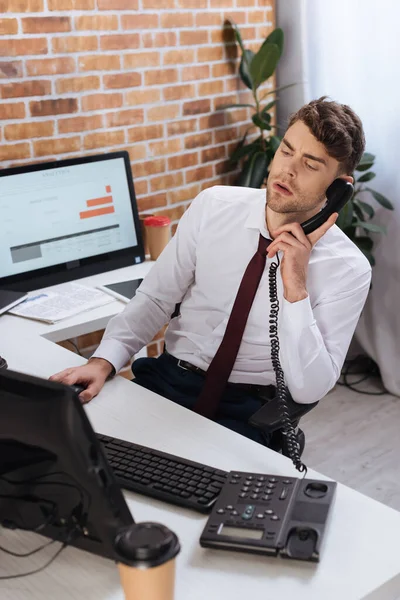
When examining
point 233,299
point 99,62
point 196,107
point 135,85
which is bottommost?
point 233,299

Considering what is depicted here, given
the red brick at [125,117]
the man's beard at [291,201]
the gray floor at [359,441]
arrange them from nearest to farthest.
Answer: the man's beard at [291,201], the gray floor at [359,441], the red brick at [125,117]

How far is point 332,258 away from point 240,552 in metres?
0.99

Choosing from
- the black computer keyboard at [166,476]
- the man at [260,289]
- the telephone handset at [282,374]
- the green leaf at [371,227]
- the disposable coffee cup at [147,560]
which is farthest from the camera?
the green leaf at [371,227]

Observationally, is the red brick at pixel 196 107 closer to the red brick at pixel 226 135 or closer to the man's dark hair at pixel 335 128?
the red brick at pixel 226 135

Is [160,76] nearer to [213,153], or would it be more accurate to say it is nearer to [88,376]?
[213,153]

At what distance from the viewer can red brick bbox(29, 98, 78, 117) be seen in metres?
2.84

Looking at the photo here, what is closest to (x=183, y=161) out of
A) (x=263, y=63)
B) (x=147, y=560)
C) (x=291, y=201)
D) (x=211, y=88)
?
(x=211, y=88)

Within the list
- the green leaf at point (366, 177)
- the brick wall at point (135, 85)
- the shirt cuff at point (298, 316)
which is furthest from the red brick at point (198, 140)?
the shirt cuff at point (298, 316)

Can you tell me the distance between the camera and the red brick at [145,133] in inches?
125

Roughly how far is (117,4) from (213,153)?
2.66 feet

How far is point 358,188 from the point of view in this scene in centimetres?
361

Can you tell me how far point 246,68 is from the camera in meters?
3.46

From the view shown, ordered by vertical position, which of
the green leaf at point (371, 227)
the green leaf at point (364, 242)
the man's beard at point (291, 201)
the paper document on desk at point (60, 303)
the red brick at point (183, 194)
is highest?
the man's beard at point (291, 201)

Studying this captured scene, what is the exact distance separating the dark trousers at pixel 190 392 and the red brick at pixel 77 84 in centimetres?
120
